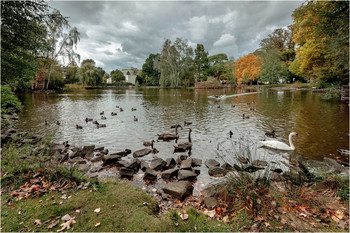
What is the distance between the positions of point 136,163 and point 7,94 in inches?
233

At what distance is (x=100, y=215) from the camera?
129 inches

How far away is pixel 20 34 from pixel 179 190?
8.86m

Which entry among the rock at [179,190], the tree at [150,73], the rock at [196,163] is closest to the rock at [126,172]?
the rock at [179,190]

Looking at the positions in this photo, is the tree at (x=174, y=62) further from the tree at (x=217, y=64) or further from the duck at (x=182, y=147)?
the duck at (x=182, y=147)

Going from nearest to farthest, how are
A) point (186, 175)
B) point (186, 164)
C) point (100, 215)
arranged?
point (100, 215) → point (186, 175) → point (186, 164)

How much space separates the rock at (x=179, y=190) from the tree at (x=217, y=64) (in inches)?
3125

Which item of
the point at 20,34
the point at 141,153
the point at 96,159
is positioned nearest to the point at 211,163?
the point at 141,153

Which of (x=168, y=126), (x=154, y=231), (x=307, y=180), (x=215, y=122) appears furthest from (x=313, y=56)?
(x=154, y=231)

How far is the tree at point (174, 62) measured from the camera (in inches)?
2596

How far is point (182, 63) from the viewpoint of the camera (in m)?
69.4

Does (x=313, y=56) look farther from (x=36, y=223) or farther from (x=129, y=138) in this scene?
(x=36, y=223)

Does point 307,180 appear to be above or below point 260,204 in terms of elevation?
below

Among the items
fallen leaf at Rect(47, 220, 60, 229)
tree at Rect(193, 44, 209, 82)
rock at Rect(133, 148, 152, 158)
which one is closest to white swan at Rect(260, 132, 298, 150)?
rock at Rect(133, 148, 152, 158)

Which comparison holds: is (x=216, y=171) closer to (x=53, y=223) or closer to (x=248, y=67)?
(x=53, y=223)
